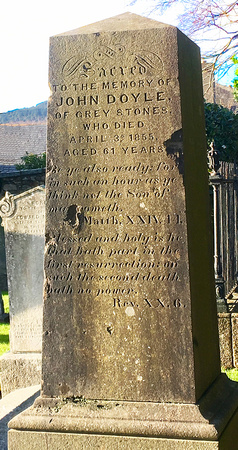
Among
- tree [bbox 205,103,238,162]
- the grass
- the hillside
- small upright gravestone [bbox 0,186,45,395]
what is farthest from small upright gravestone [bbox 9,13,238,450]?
the hillside

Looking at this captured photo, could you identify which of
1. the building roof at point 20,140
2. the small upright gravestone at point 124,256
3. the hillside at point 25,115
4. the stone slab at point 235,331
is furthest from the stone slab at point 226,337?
the hillside at point 25,115

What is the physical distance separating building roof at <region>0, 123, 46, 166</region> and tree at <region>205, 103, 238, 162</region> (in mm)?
15855

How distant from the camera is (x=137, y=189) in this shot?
3533 mm

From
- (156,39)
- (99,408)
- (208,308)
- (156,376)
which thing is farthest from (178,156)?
(99,408)

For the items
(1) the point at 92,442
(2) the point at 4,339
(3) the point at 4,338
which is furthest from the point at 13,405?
(3) the point at 4,338

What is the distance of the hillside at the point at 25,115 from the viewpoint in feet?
120

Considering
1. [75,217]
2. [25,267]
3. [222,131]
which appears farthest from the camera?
[222,131]

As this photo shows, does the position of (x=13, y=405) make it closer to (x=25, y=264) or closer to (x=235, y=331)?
(x=25, y=264)

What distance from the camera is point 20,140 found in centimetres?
2959

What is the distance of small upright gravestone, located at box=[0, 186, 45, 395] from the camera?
7.29 metres

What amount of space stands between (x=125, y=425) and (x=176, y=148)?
4.79 feet

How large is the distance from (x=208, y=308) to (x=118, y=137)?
1104 millimetres

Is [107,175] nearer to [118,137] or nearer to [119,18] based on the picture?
[118,137]

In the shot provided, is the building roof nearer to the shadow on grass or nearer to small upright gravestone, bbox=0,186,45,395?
Result: the shadow on grass
